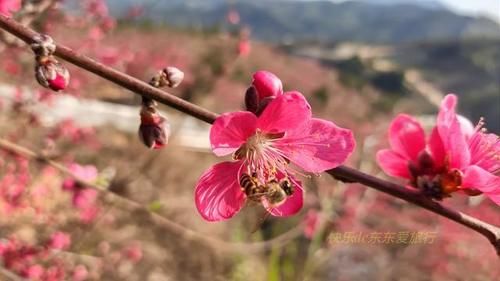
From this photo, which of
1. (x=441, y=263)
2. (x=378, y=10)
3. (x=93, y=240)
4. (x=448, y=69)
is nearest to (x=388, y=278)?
(x=441, y=263)

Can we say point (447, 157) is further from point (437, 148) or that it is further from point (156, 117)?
point (156, 117)

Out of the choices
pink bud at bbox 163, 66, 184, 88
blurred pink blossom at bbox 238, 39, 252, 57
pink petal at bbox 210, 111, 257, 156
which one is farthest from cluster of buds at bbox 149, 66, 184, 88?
blurred pink blossom at bbox 238, 39, 252, 57

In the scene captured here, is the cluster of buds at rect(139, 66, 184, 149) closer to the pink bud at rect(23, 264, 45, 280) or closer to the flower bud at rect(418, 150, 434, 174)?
the flower bud at rect(418, 150, 434, 174)

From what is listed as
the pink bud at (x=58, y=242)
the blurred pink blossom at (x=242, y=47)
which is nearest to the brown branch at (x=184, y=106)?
the pink bud at (x=58, y=242)

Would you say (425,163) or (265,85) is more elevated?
(265,85)

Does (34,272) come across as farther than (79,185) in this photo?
Yes

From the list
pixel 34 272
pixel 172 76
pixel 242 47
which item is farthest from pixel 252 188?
pixel 242 47
